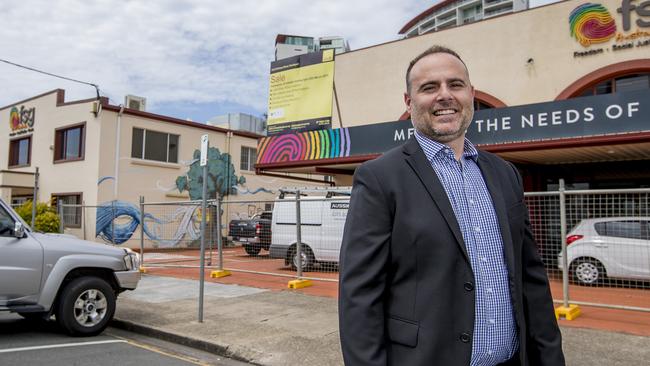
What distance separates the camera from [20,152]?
2334 cm

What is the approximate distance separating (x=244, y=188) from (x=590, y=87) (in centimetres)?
1671

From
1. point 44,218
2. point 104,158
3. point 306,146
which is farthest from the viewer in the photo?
point 104,158

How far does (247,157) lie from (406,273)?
2382 cm

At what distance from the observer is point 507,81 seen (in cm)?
1348

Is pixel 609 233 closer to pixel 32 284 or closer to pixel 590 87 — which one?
pixel 590 87

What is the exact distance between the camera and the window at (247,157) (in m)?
24.8

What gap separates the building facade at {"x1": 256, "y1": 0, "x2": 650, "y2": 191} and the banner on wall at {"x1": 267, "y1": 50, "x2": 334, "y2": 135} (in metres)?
1.50

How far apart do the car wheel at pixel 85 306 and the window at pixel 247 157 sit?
18.1 meters

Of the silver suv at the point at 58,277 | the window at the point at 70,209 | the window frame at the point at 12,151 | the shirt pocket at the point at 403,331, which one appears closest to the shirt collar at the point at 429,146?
the shirt pocket at the point at 403,331

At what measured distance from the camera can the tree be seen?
73.5 ft

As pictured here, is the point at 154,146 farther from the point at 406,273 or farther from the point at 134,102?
the point at 406,273

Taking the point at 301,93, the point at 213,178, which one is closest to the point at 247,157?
the point at 213,178

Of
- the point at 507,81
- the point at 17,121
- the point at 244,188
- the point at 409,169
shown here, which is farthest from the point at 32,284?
the point at 17,121

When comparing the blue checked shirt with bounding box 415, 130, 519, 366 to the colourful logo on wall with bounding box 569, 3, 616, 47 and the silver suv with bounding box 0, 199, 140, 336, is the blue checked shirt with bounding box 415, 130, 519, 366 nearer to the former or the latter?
the silver suv with bounding box 0, 199, 140, 336
